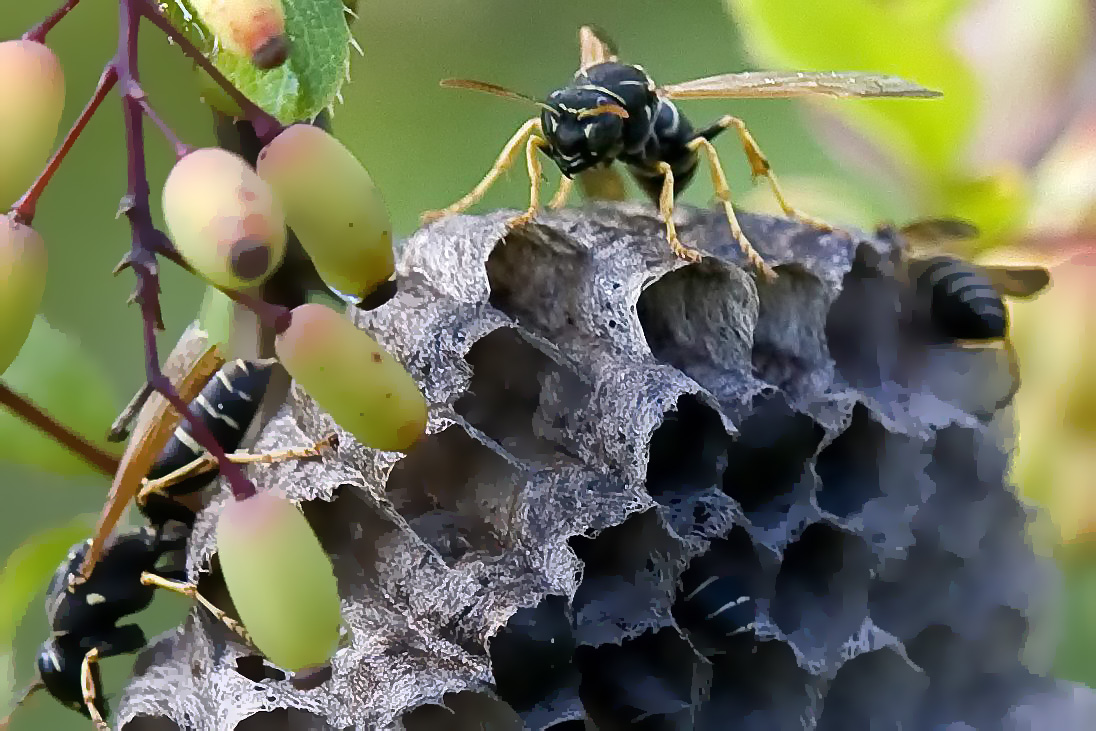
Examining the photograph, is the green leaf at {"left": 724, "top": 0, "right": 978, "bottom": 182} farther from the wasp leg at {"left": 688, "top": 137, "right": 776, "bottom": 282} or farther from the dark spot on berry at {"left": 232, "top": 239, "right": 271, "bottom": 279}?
the dark spot on berry at {"left": 232, "top": 239, "right": 271, "bottom": 279}

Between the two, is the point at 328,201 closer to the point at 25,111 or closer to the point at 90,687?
the point at 25,111

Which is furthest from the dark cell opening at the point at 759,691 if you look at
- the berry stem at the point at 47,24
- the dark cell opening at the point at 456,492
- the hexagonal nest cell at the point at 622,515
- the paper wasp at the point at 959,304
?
the berry stem at the point at 47,24

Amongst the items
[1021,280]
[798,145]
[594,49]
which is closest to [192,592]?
[594,49]

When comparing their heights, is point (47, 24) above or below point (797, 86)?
above

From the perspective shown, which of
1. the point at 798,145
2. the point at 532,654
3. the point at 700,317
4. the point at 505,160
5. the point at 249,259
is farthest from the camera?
the point at 798,145

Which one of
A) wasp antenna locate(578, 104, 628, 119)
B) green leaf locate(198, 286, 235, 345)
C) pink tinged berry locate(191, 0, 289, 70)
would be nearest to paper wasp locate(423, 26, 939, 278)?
wasp antenna locate(578, 104, 628, 119)

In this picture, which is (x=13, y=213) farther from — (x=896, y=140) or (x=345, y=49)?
(x=896, y=140)

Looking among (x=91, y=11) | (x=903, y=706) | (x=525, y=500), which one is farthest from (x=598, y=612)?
(x=91, y=11)
